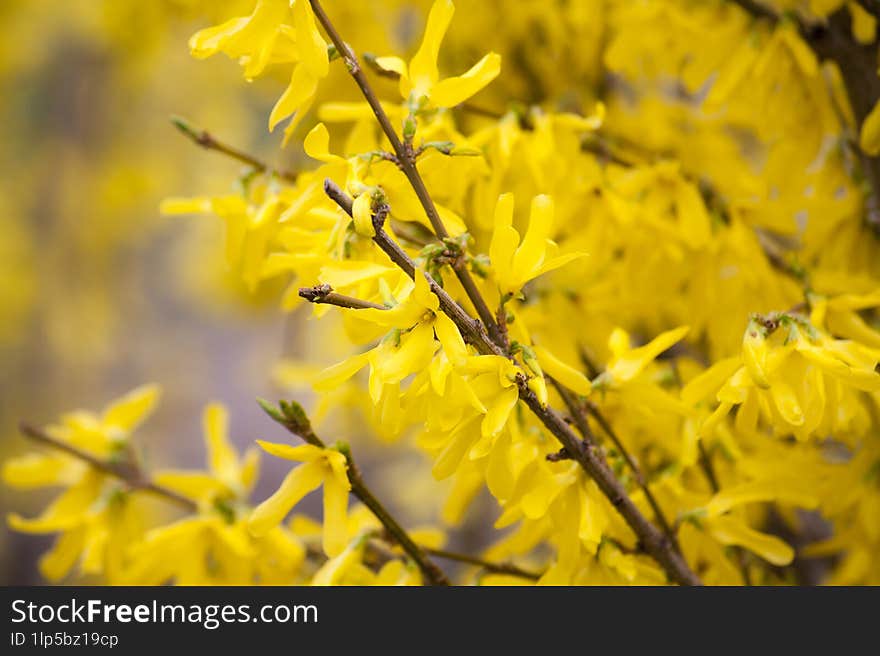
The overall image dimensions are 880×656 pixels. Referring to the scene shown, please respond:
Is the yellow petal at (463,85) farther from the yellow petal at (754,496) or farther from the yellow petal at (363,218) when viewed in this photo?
the yellow petal at (754,496)

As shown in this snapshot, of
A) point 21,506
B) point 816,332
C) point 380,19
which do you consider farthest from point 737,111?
point 21,506

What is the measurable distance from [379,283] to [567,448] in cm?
18

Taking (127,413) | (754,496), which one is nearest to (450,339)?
(754,496)

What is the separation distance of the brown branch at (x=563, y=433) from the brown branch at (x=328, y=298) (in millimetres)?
35

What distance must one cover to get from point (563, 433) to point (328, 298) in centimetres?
20

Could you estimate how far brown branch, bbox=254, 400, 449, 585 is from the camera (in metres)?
0.62

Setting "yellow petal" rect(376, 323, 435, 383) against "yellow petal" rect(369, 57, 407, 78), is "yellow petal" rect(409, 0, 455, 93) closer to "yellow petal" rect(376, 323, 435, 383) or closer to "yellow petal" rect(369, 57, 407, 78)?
"yellow petal" rect(369, 57, 407, 78)

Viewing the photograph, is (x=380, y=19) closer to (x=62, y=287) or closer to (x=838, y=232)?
(x=838, y=232)

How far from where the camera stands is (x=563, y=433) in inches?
23.0

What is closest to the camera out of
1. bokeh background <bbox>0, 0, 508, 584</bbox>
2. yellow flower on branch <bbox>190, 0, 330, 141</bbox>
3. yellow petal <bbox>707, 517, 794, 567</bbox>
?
yellow flower on branch <bbox>190, 0, 330, 141</bbox>

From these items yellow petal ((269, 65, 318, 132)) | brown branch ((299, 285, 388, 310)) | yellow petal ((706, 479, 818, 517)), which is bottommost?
yellow petal ((706, 479, 818, 517))

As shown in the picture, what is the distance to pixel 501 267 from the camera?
56cm

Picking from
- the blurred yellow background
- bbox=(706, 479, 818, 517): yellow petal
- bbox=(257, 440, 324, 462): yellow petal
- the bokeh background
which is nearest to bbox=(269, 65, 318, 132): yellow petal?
bbox=(257, 440, 324, 462): yellow petal

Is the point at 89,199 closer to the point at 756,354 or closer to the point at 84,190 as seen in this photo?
the point at 84,190
